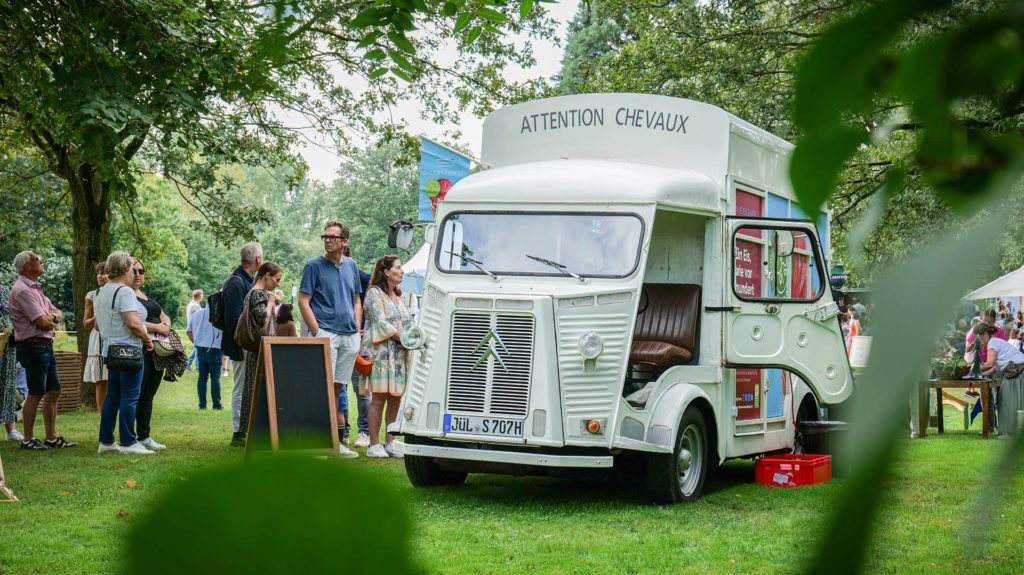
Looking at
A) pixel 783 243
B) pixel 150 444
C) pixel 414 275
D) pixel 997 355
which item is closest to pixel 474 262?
pixel 783 243

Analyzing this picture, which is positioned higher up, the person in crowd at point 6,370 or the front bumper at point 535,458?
the person in crowd at point 6,370

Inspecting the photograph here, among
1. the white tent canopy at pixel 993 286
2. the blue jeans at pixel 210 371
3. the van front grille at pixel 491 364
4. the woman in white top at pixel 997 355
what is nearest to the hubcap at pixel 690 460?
the van front grille at pixel 491 364

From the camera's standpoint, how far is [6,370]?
8.89m

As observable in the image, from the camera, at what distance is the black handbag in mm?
8523

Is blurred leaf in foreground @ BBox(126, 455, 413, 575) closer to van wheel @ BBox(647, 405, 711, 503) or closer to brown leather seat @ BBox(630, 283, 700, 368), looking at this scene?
van wheel @ BBox(647, 405, 711, 503)

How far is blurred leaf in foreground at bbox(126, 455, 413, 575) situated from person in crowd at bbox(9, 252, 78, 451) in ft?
31.4

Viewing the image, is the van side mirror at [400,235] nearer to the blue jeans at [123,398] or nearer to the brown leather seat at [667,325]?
the brown leather seat at [667,325]

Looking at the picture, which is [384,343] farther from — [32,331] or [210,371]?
[210,371]

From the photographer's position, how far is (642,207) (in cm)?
697

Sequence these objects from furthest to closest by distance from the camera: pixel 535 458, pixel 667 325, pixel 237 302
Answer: pixel 237 302 < pixel 667 325 < pixel 535 458

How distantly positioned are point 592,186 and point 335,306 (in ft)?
8.83

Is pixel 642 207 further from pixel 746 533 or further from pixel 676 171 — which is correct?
pixel 746 533

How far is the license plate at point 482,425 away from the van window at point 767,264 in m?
1.87

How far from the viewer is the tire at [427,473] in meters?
7.16
